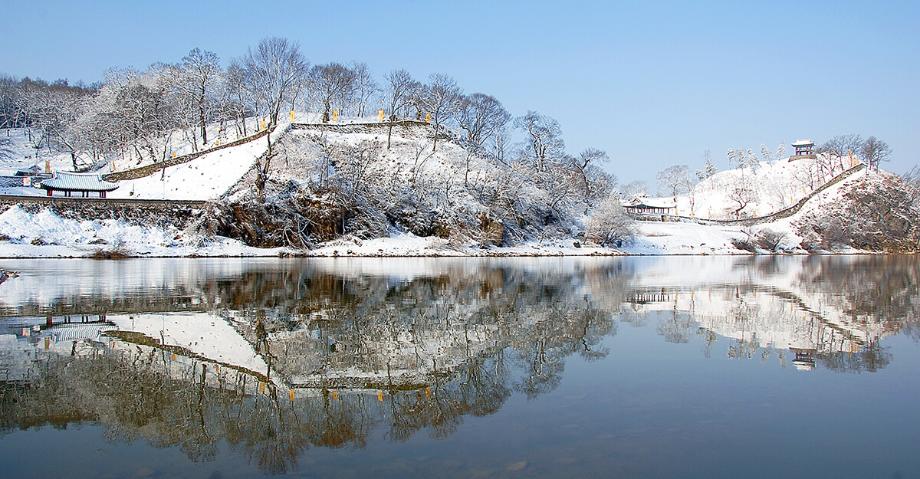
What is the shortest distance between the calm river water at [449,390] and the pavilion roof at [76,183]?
139 ft

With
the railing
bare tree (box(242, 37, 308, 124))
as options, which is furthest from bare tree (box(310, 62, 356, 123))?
the railing

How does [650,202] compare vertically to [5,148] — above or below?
below

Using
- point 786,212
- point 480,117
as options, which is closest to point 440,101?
point 480,117

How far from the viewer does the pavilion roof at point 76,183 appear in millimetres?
57281

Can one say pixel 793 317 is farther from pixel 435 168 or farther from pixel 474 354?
pixel 435 168

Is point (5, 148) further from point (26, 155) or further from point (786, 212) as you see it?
point (786, 212)

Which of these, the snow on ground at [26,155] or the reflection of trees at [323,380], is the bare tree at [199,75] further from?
the reflection of trees at [323,380]

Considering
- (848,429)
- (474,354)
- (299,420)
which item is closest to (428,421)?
A: (299,420)

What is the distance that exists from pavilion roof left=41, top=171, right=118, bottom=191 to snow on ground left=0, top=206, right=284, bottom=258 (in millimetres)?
5942

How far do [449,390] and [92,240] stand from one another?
166 feet

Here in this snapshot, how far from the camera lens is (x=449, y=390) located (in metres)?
10.0

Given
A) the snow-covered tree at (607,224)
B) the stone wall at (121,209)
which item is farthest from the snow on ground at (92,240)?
the snow-covered tree at (607,224)

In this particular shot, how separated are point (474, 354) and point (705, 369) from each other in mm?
4444

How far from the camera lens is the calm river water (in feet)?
23.1
